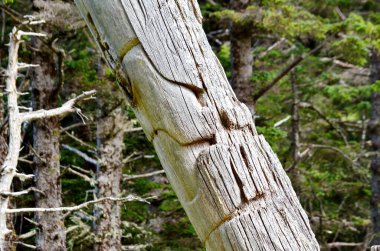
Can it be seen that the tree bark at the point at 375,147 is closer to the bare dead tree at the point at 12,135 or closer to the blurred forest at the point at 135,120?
the blurred forest at the point at 135,120

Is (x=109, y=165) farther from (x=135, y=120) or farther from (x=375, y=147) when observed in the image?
(x=375, y=147)

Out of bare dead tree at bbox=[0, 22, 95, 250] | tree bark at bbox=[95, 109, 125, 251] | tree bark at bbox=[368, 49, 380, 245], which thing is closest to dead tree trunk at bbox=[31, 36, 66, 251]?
tree bark at bbox=[95, 109, 125, 251]

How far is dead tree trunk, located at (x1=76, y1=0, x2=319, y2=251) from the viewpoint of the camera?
7.61 feet

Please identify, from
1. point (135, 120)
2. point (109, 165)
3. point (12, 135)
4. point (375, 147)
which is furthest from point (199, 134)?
point (375, 147)

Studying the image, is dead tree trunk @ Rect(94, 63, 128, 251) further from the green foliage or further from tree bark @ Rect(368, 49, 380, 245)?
tree bark @ Rect(368, 49, 380, 245)

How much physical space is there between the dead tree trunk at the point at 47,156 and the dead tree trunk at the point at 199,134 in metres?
5.35

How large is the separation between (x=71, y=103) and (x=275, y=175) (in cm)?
375

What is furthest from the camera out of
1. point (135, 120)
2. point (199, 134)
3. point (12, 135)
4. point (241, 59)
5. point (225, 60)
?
point (225, 60)

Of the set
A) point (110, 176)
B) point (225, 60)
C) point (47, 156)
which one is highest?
point (225, 60)

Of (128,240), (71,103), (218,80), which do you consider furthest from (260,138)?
(128,240)

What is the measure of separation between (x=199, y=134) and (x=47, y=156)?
235 inches

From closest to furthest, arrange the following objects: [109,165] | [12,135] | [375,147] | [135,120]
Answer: [12,135] < [109,165] < [135,120] < [375,147]

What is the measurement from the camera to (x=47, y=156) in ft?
25.9

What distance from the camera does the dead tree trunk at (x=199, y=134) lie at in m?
2.32
